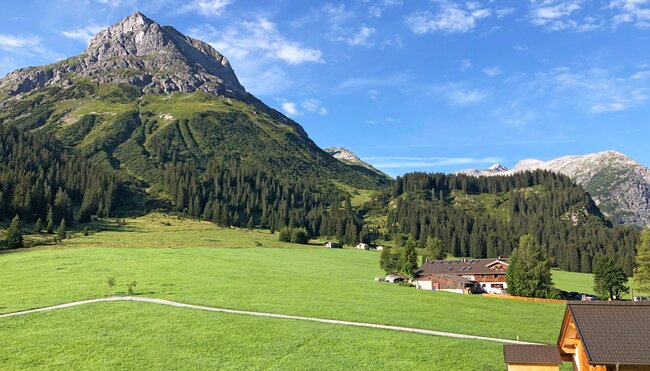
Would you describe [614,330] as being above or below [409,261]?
above

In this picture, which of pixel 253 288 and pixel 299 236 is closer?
pixel 253 288

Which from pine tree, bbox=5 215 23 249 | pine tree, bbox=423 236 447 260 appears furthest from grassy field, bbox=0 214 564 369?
pine tree, bbox=423 236 447 260

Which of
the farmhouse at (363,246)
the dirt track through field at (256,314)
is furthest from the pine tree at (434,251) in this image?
the dirt track through field at (256,314)

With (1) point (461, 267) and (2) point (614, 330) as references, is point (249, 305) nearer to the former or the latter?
(2) point (614, 330)

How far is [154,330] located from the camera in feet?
132

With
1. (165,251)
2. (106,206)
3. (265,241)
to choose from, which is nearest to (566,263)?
(265,241)

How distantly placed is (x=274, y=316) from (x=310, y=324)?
17.3ft

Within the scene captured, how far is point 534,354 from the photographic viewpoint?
23.3m

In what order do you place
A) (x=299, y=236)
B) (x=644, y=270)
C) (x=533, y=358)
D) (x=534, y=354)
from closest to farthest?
(x=533, y=358) < (x=534, y=354) < (x=644, y=270) < (x=299, y=236)

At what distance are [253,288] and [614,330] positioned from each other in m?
53.0

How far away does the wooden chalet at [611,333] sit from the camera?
701 inches

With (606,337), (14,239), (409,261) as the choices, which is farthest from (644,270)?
(14,239)

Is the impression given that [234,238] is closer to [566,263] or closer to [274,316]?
[274,316]

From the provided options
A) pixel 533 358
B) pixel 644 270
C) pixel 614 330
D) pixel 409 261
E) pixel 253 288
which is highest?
pixel 644 270
